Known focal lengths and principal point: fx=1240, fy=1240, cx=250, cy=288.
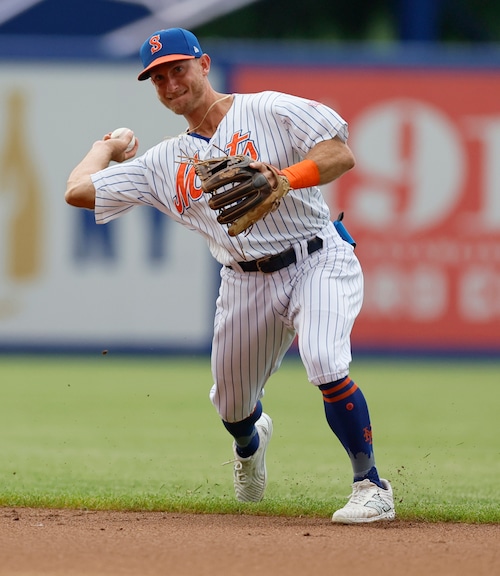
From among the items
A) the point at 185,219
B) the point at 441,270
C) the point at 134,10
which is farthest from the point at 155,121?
the point at 185,219

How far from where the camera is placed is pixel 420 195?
470 inches

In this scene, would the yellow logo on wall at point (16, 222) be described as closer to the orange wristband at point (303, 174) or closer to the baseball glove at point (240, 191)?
the baseball glove at point (240, 191)

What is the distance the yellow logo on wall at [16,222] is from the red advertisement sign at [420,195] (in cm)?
224

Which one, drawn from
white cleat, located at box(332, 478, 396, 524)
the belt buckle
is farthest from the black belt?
white cleat, located at box(332, 478, 396, 524)

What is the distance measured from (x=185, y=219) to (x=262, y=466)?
116cm

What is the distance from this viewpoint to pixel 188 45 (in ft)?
16.2

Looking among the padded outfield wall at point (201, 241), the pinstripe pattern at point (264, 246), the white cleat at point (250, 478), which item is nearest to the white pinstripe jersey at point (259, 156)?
the pinstripe pattern at point (264, 246)

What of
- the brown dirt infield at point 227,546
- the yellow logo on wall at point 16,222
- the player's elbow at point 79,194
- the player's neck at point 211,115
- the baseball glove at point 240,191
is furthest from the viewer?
the yellow logo on wall at point 16,222

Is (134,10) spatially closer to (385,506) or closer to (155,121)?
(155,121)

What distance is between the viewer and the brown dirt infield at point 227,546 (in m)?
3.81

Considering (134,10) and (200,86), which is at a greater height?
(134,10)

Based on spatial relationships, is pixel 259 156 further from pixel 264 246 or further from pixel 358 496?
pixel 358 496

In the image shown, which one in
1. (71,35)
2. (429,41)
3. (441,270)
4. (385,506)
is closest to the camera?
(385,506)

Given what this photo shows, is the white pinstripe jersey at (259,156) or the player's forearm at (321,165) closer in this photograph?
the player's forearm at (321,165)
